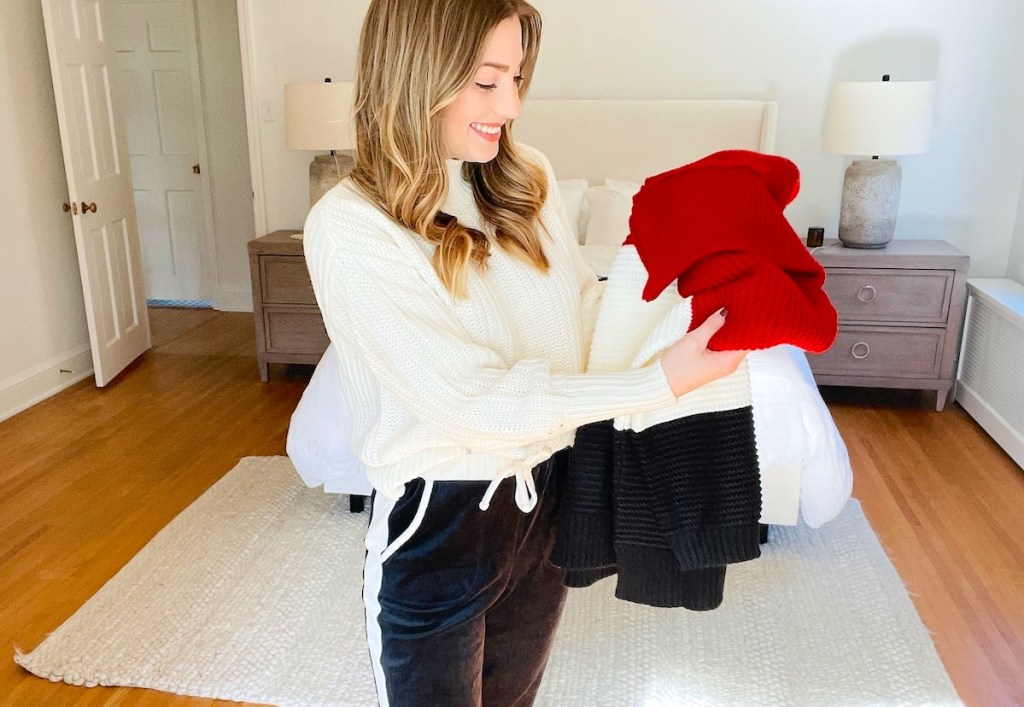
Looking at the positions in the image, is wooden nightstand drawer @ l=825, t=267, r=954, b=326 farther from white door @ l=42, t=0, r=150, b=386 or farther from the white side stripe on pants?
white door @ l=42, t=0, r=150, b=386

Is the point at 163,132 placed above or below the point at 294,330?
above

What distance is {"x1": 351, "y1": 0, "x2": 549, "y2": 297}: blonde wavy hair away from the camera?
1.03m

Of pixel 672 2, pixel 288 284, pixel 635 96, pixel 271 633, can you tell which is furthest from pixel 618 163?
pixel 271 633

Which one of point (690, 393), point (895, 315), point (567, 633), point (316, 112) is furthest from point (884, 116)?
point (690, 393)

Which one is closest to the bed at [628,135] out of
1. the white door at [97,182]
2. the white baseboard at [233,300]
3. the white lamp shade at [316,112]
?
the white lamp shade at [316,112]

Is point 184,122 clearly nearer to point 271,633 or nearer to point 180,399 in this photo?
point 180,399

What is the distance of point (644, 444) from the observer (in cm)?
115

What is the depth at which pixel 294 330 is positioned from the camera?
13.7 feet

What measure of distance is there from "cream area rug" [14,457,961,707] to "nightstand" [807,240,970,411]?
1212mm

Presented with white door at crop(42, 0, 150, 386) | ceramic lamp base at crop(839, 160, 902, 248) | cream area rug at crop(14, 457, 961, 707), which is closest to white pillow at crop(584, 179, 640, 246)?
ceramic lamp base at crop(839, 160, 902, 248)

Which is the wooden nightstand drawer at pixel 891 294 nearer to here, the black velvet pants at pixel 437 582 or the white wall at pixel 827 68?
the white wall at pixel 827 68

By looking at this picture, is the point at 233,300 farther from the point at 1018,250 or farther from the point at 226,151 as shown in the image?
the point at 1018,250

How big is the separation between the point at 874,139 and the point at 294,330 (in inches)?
108

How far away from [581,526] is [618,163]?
314 cm
